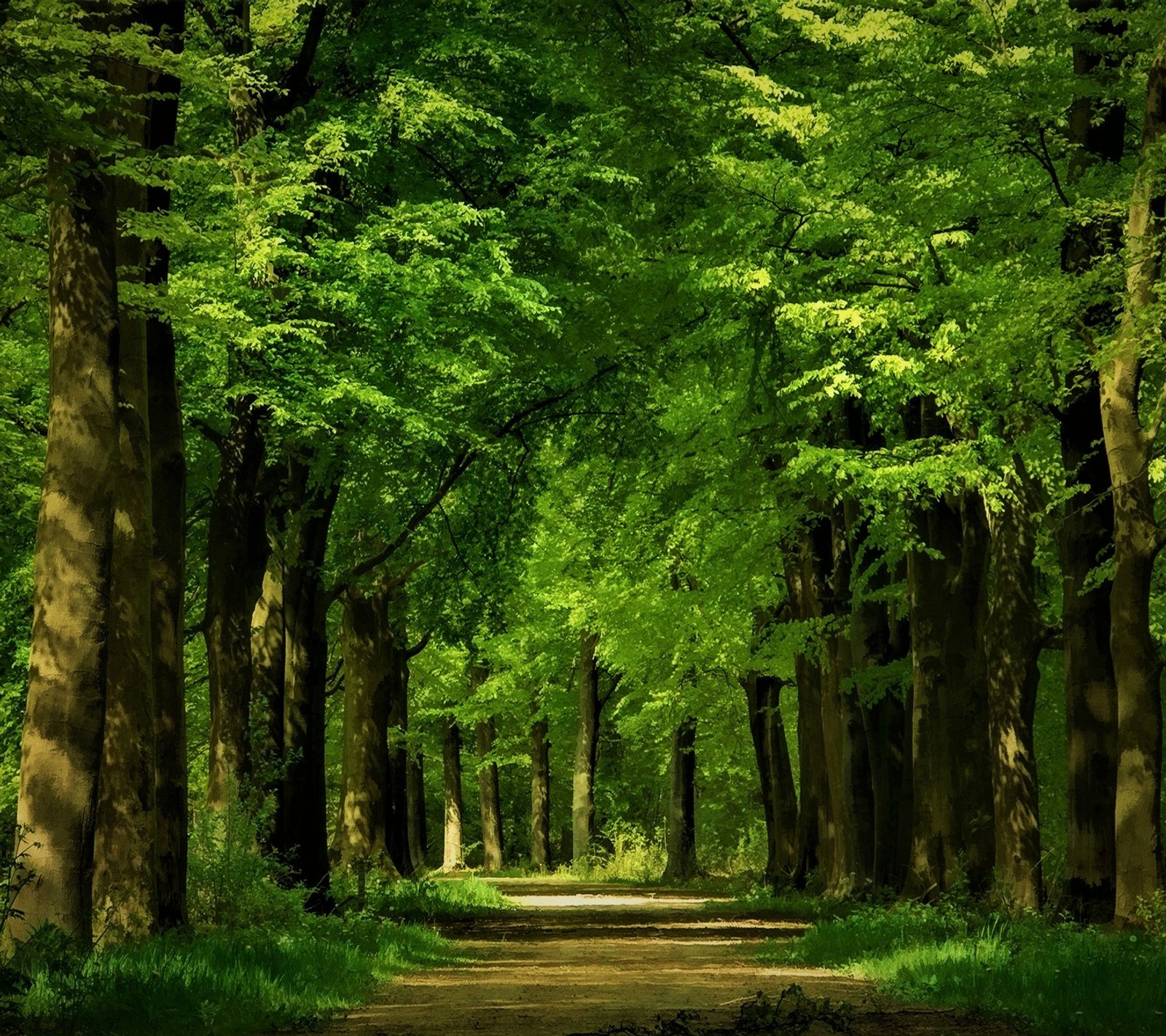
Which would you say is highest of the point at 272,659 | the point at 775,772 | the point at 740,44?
the point at 740,44

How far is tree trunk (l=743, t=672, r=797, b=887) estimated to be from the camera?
32812 millimetres

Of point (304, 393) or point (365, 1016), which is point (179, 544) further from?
point (365, 1016)

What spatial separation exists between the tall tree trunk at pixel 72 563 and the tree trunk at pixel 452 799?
128 feet

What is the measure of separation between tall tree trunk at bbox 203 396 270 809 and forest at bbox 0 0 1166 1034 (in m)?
0.06

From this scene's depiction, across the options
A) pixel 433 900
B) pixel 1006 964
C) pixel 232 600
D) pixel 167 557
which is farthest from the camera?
pixel 433 900

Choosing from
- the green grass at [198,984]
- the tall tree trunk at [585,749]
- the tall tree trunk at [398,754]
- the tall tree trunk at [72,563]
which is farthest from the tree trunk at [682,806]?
the tall tree trunk at [72,563]

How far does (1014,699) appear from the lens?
18.6 meters

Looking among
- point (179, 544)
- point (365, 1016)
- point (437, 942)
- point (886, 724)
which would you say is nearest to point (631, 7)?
point (179, 544)

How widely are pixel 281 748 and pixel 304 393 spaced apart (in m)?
5.51

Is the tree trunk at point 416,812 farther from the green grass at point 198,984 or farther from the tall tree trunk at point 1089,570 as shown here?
the green grass at point 198,984

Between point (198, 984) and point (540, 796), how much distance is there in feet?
136

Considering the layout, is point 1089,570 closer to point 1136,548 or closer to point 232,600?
point 1136,548

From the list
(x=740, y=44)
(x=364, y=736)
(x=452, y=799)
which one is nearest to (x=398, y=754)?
(x=364, y=736)

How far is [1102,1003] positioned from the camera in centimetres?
912
